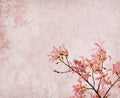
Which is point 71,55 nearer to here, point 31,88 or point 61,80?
point 61,80

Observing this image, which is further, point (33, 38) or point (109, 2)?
point (109, 2)

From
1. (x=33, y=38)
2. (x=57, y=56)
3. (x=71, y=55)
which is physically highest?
(x=33, y=38)

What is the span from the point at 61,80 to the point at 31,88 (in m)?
0.28

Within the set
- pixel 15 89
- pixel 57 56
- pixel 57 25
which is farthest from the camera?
pixel 57 25

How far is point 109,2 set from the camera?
288 centimetres

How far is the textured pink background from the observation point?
8.44 ft

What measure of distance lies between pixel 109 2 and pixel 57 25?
59 centimetres

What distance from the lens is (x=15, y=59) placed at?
2.62 metres

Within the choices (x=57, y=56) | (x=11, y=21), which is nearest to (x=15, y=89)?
(x=11, y=21)

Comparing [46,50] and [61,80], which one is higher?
[46,50]

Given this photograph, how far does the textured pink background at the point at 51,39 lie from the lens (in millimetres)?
2572

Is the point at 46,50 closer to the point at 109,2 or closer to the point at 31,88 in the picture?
the point at 31,88

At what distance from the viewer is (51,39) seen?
2.71 meters

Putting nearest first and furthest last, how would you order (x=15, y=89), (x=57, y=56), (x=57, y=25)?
(x=57, y=56), (x=15, y=89), (x=57, y=25)
